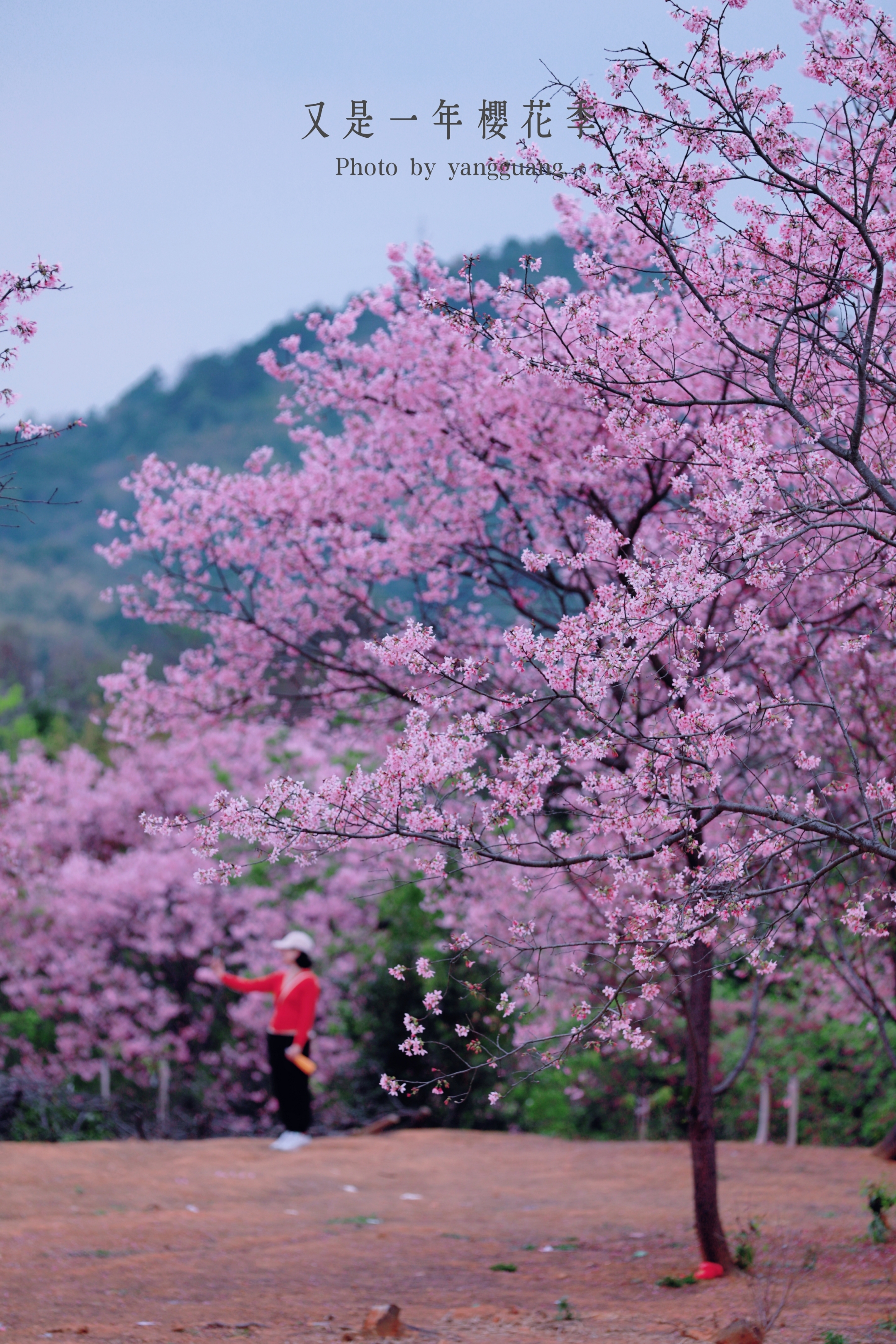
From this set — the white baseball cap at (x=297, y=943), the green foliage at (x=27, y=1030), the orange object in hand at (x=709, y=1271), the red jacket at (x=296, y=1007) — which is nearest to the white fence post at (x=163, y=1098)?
the green foliage at (x=27, y=1030)

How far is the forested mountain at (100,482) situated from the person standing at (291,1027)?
38.7 meters

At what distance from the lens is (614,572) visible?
5.91 metres

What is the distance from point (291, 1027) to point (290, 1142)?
1.12 m

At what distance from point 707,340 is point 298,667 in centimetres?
345

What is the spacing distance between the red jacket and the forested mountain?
1532 inches

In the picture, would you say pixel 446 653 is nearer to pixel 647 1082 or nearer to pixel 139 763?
pixel 647 1082

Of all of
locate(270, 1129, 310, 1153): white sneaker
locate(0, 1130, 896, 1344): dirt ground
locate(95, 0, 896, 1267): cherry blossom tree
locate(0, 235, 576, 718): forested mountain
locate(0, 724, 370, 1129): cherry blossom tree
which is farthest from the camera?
locate(0, 235, 576, 718): forested mountain

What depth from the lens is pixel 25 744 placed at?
19469mm

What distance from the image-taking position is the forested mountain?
2135 inches

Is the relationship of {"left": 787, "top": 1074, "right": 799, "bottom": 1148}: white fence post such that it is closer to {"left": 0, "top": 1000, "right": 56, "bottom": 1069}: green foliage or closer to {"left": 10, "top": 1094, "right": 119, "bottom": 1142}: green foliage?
{"left": 10, "top": 1094, "right": 119, "bottom": 1142}: green foliage

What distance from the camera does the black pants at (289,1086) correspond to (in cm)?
1018

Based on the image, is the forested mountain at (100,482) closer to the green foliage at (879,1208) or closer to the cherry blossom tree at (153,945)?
the cherry blossom tree at (153,945)

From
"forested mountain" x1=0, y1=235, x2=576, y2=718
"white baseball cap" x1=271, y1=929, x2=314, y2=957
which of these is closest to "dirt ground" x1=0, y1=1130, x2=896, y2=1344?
"white baseball cap" x1=271, y1=929, x2=314, y2=957

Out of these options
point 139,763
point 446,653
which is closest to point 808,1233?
point 446,653
